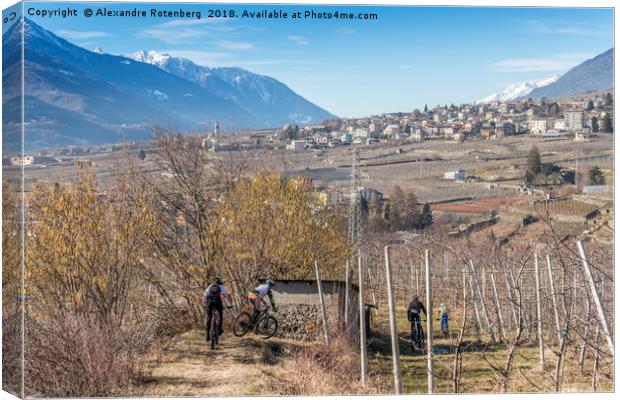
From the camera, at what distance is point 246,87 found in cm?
1170

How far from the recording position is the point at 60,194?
11016mm

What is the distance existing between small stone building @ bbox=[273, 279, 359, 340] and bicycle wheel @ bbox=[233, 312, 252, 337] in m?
0.47

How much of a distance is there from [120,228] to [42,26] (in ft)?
10.4

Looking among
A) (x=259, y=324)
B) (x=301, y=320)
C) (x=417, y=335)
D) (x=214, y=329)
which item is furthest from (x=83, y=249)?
(x=417, y=335)

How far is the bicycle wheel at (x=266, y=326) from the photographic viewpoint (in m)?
12.3

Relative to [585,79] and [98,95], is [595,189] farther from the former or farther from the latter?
[98,95]

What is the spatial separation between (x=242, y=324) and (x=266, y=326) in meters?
0.33

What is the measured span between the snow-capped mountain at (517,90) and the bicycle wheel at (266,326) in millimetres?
4029

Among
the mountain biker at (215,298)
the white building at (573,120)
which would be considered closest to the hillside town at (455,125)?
the white building at (573,120)

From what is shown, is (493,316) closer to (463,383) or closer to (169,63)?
(463,383)

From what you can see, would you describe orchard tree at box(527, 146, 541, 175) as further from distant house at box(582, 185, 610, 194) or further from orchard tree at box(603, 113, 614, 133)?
orchard tree at box(603, 113, 614, 133)

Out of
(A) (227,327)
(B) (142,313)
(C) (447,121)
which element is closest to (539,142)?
(C) (447,121)

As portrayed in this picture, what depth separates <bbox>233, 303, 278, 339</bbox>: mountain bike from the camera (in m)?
12.2

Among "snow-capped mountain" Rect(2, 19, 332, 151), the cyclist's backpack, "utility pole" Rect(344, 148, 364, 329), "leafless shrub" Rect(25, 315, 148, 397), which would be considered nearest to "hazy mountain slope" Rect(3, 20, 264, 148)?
"snow-capped mountain" Rect(2, 19, 332, 151)
